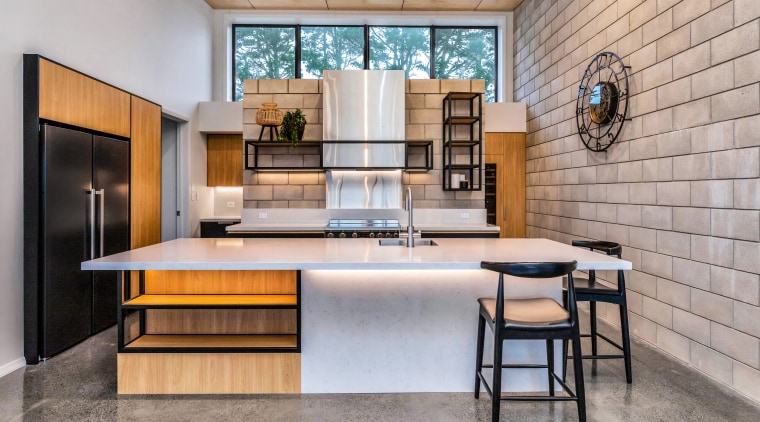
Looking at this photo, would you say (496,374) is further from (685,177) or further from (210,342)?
(685,177)

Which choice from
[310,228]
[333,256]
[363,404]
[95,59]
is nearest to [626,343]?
[363,404]

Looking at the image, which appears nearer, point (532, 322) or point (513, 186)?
point (532, 322)

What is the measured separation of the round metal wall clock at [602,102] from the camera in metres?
3.54

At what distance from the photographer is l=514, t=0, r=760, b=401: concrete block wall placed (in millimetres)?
2412

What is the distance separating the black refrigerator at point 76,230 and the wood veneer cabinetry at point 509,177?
167 inches

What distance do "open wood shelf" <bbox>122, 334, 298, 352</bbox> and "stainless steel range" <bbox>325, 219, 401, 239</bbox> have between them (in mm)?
1958

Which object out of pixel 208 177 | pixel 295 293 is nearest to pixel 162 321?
pixel 295 293

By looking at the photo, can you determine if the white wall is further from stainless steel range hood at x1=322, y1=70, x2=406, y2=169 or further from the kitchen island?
stainless steel range hood at x1=322, y1=70, x2=406, y2=169

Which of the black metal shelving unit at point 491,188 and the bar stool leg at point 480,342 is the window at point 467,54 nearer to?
the black metal shelving unit at point 491,188

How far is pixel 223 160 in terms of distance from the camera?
5.94 meters

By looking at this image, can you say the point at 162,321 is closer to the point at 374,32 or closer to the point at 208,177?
the point at 208,177

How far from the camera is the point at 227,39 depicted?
6172 millimetres

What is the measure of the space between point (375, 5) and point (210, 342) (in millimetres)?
5043

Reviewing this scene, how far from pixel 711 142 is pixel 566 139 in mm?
1890
